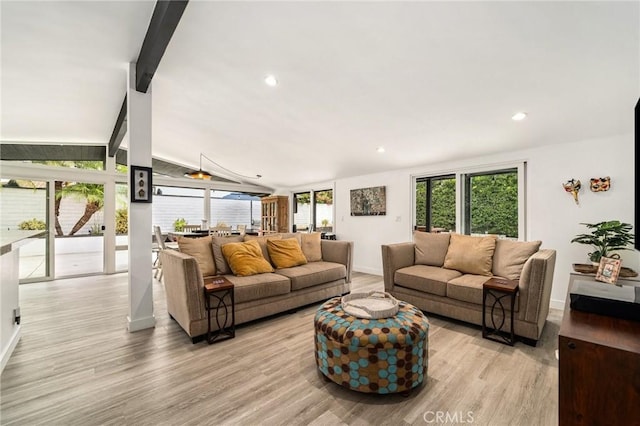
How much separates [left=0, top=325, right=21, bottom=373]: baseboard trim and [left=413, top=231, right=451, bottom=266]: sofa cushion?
405 centimetres

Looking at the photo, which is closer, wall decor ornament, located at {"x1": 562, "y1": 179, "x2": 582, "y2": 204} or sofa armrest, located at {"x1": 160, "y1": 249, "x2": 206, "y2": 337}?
sofa armrest, located at {"x1": 160, "y1": 249, "x2": 206, "y2": 337}

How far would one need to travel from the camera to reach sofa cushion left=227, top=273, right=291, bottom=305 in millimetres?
2662

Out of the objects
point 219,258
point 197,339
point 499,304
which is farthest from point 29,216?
point 499,304

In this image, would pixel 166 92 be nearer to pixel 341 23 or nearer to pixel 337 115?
pixel 337 115

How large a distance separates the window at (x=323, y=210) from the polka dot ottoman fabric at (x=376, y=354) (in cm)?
475

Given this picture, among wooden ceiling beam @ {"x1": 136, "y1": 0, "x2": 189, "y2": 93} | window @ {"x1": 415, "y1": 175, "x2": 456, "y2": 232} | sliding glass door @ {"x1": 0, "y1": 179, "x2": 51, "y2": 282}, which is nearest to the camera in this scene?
wooden ceiling beam @ {"x1": 136, "y1": 0, "x2": 189, "y2": 93}

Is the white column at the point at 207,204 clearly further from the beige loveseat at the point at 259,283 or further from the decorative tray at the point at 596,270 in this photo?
the decorative tray at the point at 596,270

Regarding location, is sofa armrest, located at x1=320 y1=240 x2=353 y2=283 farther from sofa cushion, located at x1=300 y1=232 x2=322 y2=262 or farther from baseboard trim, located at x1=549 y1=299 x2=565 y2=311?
baseboard trim, located at x1=549 y1=299 x2=565 y2=311

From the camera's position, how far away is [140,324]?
2.69m

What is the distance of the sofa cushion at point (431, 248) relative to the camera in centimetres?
346

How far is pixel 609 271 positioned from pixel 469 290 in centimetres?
108

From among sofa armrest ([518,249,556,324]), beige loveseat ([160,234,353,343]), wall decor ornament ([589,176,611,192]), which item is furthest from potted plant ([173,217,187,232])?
wall decor ornament ([589,176,611,192])

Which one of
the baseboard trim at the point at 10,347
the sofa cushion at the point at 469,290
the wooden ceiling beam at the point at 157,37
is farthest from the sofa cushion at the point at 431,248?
the baseboard trim at the point at 10,347

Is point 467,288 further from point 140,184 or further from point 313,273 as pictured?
point 140,184
